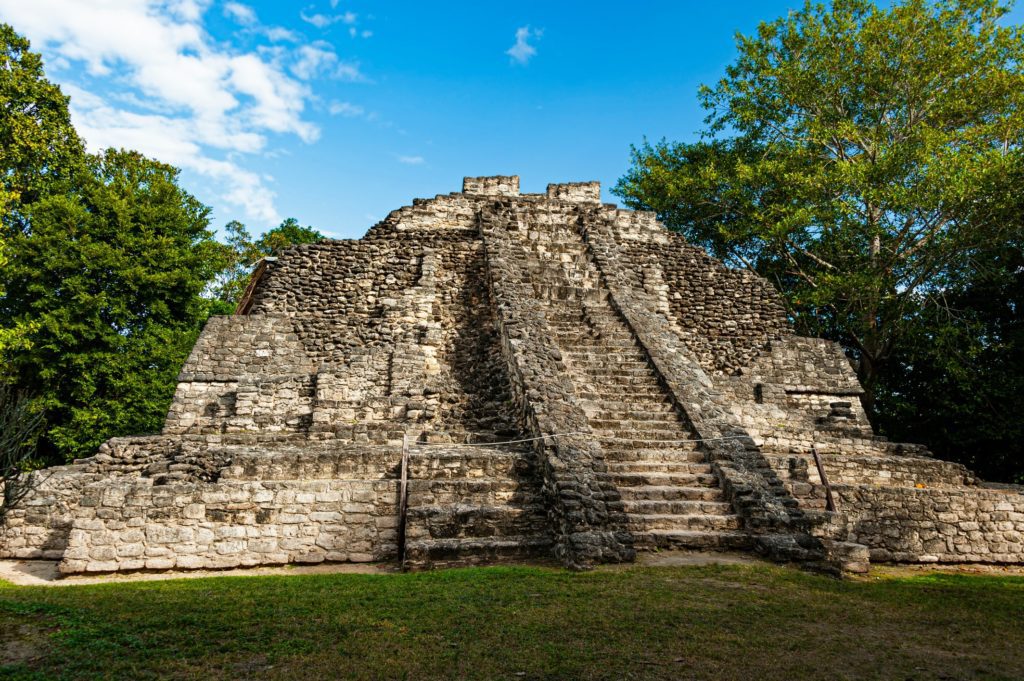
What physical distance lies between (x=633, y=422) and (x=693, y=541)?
2452mm

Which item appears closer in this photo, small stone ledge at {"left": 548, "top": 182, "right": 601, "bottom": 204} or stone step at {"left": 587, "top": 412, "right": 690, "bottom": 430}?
stone step at {"left": 587, "top": 412, "right": 690, "bottom": 430}

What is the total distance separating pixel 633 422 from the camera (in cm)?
886

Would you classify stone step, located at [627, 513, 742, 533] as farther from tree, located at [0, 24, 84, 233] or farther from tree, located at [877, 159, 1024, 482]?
tree, located at [0, 24, 84, 233]

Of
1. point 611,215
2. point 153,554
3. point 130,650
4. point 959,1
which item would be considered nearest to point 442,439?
point 153,554

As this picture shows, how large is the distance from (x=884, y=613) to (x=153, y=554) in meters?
7.76

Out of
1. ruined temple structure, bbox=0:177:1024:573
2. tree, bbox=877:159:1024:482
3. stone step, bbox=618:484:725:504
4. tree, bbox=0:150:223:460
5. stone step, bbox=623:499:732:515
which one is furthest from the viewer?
tree, bbox=0:150:223:460

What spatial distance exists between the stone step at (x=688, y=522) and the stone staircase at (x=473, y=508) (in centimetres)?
123

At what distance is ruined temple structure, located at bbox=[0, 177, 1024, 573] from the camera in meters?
6.76

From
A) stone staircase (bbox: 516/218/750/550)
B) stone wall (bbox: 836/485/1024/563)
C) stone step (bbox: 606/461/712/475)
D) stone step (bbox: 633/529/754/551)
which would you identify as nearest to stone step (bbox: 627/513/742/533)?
stone staircase (bbox: 516/218/750/550)

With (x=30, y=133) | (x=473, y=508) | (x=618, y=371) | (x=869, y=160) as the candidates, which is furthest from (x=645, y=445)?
(x=30, y=133)

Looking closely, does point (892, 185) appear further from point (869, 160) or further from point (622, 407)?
point (622, 407)

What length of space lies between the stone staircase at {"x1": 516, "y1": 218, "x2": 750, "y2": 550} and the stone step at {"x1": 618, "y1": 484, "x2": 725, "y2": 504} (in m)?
0.01

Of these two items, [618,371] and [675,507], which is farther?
[618,371]

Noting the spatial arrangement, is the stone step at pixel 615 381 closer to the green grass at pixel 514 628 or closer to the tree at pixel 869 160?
the green grass at pixel 514 628
